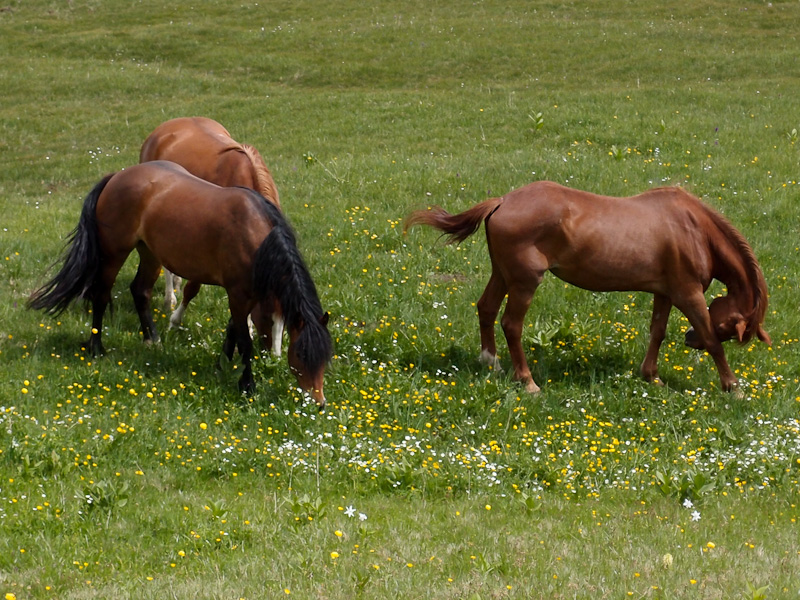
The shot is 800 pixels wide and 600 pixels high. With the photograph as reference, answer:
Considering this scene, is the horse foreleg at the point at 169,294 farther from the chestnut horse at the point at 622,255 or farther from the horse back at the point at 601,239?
the horse back at the point at 601,239

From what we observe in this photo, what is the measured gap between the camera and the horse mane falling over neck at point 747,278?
9.52 meters

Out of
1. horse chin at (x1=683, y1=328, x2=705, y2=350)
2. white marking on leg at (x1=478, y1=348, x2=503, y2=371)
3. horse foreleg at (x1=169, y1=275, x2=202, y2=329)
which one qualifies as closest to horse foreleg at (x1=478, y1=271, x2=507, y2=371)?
white marking on leg at (x1=478, y1=348, x2=503, y2=371)

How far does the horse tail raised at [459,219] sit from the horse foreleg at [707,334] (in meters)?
2.17

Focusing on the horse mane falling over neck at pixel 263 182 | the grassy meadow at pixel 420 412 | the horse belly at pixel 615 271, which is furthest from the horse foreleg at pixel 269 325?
the horse belly at pixel 615 271

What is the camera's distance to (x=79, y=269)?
952 cm

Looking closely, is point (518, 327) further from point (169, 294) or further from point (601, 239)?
point (169, 294)

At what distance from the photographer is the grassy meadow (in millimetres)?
5789

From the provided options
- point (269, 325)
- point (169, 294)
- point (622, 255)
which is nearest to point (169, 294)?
point (169, 294)

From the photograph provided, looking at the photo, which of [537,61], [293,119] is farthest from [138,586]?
[537,61]

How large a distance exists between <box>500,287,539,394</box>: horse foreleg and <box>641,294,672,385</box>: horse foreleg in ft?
3.99

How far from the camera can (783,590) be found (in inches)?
210

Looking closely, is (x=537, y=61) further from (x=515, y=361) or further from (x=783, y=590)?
(x=783, y=590)

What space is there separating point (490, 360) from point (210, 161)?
4164 mm

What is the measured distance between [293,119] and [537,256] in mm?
14289
